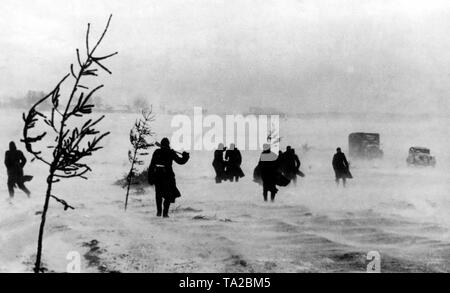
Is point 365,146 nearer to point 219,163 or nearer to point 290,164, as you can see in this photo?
point 290,164

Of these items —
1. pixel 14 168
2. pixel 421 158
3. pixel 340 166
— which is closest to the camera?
pixel 14 168

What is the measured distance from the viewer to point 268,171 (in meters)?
8.74

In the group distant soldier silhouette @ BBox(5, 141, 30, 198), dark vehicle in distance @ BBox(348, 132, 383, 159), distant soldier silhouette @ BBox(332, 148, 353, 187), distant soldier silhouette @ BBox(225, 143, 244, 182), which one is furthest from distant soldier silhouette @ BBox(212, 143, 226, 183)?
dark vehicle in distance @ BBox(348, 132, 383, 159)

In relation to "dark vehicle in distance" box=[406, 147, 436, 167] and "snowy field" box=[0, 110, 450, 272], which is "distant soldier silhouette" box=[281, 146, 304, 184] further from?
"dark vehicle in distance" box=[406, 147, 436, 167]

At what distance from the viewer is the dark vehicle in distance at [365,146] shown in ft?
48.5

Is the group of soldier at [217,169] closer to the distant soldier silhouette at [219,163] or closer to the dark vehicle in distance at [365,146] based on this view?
the distant soldier silhouette at [219,163]

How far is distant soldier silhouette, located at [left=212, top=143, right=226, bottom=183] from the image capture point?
32.5 feet

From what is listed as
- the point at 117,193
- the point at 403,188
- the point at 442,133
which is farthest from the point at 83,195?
the point at 442,133

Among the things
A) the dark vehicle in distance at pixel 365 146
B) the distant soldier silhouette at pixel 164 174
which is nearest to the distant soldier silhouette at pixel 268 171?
the distant soldier silhouette at pixel 164 174

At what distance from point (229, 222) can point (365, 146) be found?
32.3 ft

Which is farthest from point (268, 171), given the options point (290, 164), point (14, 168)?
point (14, 168)

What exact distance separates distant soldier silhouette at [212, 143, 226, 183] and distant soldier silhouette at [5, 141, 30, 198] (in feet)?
14.0

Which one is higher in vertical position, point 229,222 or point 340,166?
point 340,166

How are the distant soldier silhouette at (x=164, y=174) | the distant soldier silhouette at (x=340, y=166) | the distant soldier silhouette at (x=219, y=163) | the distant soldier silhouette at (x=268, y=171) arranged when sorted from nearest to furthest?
the distant soldier silhouette at (x=164, y=174), the distant soldier silhouette at (x=268, y=171), the distant soldier silhouette at (x=219, y=163), the distant soldier silhouette at (x=340, y=166)
